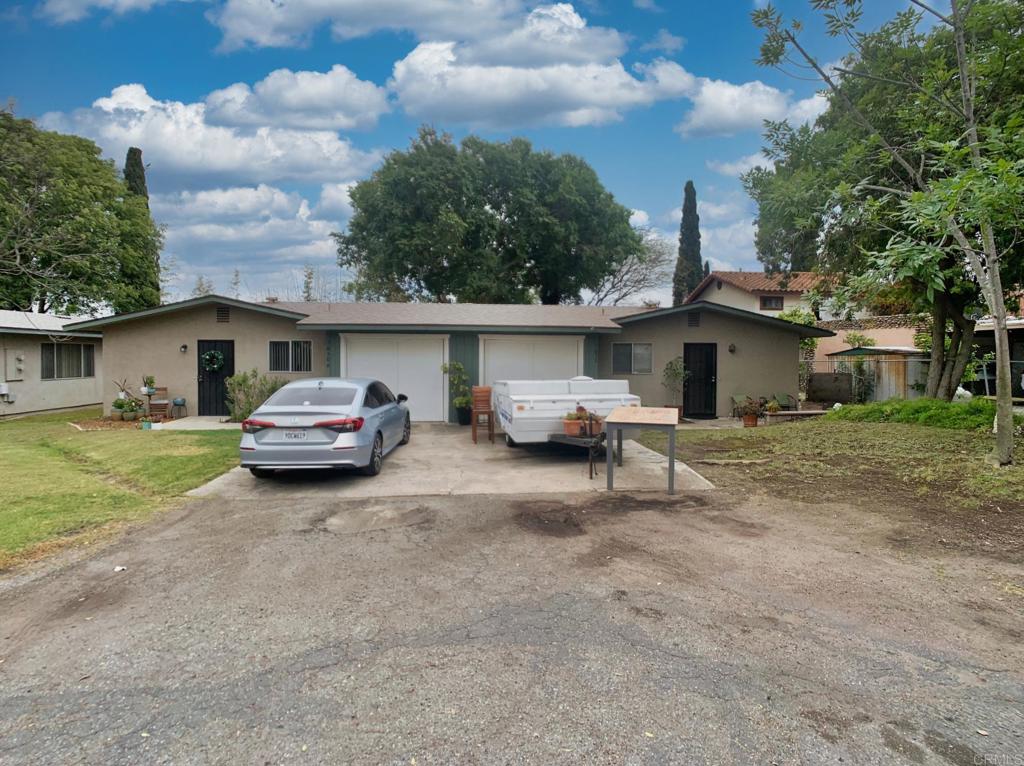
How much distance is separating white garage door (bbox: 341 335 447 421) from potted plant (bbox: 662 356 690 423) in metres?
5.99

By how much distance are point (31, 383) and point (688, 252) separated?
3687 cm

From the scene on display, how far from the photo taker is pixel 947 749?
90.0 inches

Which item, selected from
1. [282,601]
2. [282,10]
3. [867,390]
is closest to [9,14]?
[282,10]

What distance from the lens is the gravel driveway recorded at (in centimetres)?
234

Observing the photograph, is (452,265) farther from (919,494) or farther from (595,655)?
(595,655)

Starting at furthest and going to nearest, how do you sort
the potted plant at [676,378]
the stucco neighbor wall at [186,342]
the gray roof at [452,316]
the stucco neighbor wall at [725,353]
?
the stucco neighbor wall at [725,353] → the potted plant at [676,378] → the stucco neighbor wall at [186,342] → the gray roof at [452,316]

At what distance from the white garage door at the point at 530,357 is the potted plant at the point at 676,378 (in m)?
2.44

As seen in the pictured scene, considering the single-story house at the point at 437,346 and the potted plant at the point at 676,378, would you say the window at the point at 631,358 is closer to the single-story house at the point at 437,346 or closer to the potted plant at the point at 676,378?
the single-story house at the point at 437,346

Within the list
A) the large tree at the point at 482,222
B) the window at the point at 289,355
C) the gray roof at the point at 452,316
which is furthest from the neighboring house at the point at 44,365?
the large tree at the point at 482,222

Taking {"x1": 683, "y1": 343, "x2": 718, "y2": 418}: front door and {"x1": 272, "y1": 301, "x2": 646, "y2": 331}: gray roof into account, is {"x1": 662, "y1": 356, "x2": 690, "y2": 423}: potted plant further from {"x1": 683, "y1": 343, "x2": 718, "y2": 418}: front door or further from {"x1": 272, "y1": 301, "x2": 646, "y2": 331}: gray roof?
{"x1": 272, "y1": 301, "x2": 646, "y2": 331}: gray roof

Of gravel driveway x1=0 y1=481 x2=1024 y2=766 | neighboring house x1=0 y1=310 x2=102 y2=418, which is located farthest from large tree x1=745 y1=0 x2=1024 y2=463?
neighboring house x1=0 y1=310 x2=102 y2=418

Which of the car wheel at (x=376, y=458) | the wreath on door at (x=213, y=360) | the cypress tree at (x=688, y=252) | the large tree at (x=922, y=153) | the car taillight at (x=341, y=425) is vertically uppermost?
the cypress tree at (x=688, y=252)

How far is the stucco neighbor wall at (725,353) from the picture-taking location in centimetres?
1535

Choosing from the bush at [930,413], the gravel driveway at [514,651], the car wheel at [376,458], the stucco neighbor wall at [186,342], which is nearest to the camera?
the gravel driveway at [514,651]
